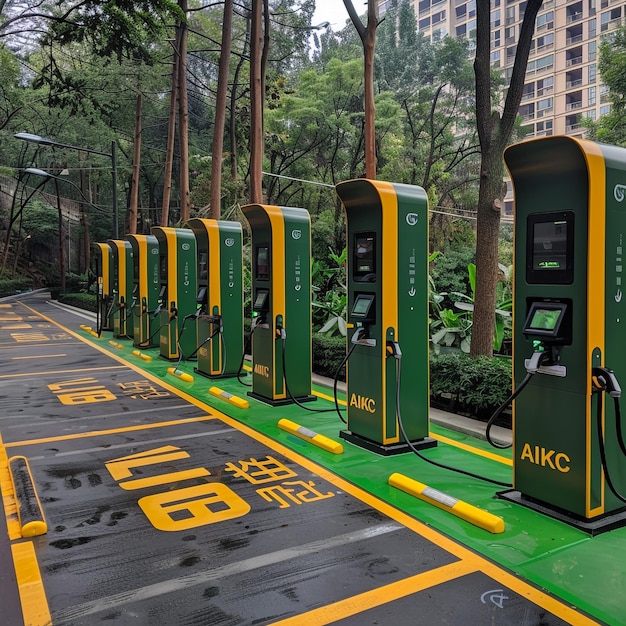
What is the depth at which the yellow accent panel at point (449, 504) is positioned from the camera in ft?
12.0

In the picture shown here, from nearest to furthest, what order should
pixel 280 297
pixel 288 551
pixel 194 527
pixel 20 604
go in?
pixel 20 604
pixel 288 551
pixel 194 527
pixel 280 297

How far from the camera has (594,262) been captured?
3.54 meters

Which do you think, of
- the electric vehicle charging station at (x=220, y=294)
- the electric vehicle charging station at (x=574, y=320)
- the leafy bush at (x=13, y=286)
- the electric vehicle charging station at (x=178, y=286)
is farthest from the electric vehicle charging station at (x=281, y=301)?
the leafy bush at (x=13, y=286)

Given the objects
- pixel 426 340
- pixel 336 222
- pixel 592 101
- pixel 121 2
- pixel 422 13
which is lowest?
pixel 426 340

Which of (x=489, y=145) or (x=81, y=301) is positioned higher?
(x=489, y=145)

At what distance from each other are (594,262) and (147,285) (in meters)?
9.56

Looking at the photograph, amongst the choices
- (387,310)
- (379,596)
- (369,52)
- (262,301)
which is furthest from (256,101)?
(379,596)

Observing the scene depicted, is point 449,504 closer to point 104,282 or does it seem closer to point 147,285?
point 147,285

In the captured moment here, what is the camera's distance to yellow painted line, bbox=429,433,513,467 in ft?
16.6

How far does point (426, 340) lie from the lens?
5.38 metres

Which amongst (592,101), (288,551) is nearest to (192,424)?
(288,551)

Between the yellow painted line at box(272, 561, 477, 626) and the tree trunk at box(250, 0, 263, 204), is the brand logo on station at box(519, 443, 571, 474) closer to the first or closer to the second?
the yellow painted line at box(272, 561, 477, 626)

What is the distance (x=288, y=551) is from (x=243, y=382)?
5013 millimetres

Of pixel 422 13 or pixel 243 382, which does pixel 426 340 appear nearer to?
pixel 243 382
